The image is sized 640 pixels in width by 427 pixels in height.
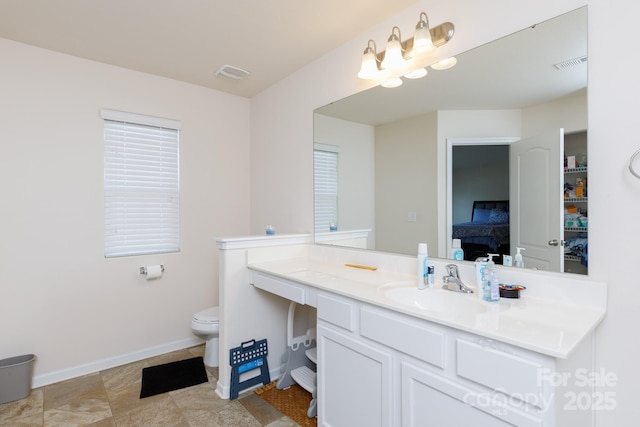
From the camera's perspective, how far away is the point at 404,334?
129 cm

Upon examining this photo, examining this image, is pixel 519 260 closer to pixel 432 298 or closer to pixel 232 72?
pixel 432 298

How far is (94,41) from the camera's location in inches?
90.0

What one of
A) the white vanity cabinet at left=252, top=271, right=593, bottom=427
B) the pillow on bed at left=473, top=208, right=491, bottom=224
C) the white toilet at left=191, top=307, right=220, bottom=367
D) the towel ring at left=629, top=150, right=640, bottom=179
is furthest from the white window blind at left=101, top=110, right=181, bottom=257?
the towel ring at left=629, top=150, right=640, bottom=179

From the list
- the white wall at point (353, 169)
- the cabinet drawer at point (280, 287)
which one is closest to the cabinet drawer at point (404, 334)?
the cabinet drawer at point (280, 287)

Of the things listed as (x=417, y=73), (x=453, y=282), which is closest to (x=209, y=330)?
(x=453, y=282)

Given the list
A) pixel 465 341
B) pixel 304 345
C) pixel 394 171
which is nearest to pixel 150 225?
pixel 304 345

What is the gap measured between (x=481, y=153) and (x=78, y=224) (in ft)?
9.46

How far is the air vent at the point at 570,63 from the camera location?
4.24 feet

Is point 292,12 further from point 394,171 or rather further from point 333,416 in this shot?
point 333,416

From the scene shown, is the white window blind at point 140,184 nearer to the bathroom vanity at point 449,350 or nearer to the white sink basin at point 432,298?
the bathroom vanity at point 449,350

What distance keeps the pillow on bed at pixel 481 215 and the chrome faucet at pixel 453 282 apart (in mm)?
275

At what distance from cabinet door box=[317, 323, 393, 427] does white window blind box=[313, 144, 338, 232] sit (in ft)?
3.29

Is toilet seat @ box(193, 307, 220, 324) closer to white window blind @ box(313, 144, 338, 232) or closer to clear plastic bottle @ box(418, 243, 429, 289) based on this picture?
white window blind @ box(313, 144, 338, 232)

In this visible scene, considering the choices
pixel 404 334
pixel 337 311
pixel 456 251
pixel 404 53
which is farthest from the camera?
pixel 404 53
